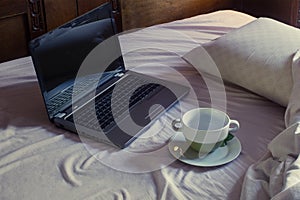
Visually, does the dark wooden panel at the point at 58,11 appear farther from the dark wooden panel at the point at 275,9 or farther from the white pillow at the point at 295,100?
the white pillow at the point at 295,100

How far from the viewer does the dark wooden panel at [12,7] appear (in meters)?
2.22

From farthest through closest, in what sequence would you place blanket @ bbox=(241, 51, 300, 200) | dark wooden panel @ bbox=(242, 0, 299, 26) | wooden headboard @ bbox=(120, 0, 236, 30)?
dark wooden panel @ bbox=(242, 0, 299, 26), wooden headboard @ bbox=(120, 0, 236, 30), blanket @ bbox=(241, 51, 300, 200)

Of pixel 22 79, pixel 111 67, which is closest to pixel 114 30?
pixel 111 67

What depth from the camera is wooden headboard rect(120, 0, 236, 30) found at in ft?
8.64

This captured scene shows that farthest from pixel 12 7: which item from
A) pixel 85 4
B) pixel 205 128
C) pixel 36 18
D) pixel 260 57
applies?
pixel 205 128

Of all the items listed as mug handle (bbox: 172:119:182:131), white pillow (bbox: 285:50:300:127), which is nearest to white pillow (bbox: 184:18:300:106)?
white pillow (bbox: 285:50:300:127)

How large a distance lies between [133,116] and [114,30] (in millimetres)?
348

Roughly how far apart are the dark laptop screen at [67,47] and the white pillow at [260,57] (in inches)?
11.7

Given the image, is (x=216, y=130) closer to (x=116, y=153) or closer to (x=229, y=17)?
(x=116, y=153)

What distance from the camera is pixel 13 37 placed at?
2338mm

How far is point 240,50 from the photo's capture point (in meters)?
1.41

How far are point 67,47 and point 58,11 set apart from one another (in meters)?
1.18

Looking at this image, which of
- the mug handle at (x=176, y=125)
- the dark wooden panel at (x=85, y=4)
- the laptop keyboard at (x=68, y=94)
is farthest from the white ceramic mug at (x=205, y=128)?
the dark wooden panel at (x=85, y=4)

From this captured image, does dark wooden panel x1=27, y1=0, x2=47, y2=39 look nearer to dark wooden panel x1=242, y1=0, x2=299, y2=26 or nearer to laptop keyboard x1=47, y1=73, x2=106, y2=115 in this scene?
laptop keyboard x1=47, y1=73, x2=106, y2=115
